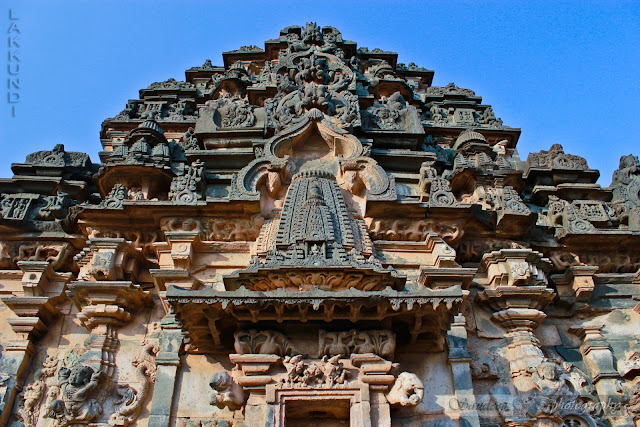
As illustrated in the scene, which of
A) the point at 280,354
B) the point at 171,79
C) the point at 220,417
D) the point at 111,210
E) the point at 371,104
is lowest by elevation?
the point at 220,417

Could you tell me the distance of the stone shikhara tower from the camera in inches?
280

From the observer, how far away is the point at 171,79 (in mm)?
15336

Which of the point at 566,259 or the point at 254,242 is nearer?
the point at 254,242

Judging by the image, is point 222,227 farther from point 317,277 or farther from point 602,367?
point 602,367

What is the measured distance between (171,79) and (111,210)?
7.19m

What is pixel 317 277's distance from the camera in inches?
297

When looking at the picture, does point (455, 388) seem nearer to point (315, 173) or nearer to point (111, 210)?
point (315, 173)

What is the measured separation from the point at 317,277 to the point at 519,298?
350 centimetres

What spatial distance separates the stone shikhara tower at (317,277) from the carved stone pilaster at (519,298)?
0.10ft

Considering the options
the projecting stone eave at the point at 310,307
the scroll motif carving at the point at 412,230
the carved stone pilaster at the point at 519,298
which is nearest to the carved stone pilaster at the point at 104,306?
the projecting stone eave at the point at 310,307

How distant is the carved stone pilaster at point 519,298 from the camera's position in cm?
811

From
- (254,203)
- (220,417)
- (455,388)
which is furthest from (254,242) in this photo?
(455,388)

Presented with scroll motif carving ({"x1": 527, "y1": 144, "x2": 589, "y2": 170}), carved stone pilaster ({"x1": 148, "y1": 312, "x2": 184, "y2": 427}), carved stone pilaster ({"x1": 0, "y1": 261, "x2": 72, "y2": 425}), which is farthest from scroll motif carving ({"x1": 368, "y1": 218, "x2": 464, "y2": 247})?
carved stone pilaster ({"x1": 0, "y1": 261, "x2": 72, "y2": 425})

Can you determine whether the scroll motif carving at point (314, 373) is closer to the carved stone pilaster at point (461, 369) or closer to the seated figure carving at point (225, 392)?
the seated figure carving at point (225, 392)
